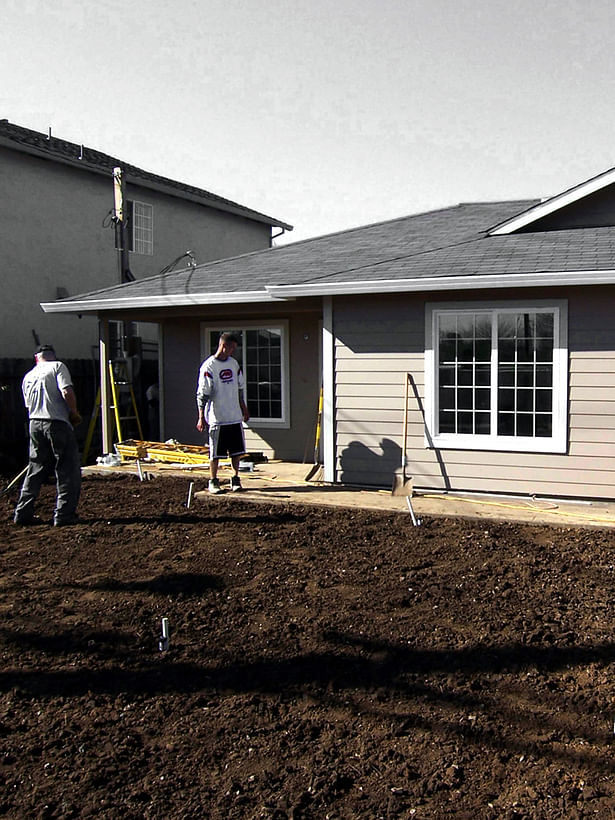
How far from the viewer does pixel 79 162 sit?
638 inches

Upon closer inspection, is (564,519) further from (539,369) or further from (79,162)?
(79,162)

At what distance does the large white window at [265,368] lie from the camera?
11.8 meters

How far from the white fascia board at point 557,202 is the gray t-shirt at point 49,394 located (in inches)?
240

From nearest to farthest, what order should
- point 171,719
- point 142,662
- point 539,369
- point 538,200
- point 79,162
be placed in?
1. point 171,719
2. point 142,662
3. point 539,369
4. point 538,200
5. point 79,162

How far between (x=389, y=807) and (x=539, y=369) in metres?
6.18

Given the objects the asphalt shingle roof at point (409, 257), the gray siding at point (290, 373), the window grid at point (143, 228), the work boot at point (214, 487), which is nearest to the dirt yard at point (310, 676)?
the work boot at point (214, 487)

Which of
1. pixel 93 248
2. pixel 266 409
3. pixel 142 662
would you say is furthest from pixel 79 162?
pixel 142 662

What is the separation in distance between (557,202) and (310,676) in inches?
308

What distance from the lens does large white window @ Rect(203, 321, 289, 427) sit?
38.7ft

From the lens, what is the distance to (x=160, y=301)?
11.2m

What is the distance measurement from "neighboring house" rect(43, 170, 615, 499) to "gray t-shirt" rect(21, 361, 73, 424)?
2.86 meters

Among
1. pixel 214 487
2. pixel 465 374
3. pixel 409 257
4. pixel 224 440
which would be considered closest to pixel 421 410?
pixel 465 374

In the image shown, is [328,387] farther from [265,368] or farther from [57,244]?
[57,244]

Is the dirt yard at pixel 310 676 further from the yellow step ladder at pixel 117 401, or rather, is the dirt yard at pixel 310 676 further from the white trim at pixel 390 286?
the yellow step ladder at pixel 117 401
